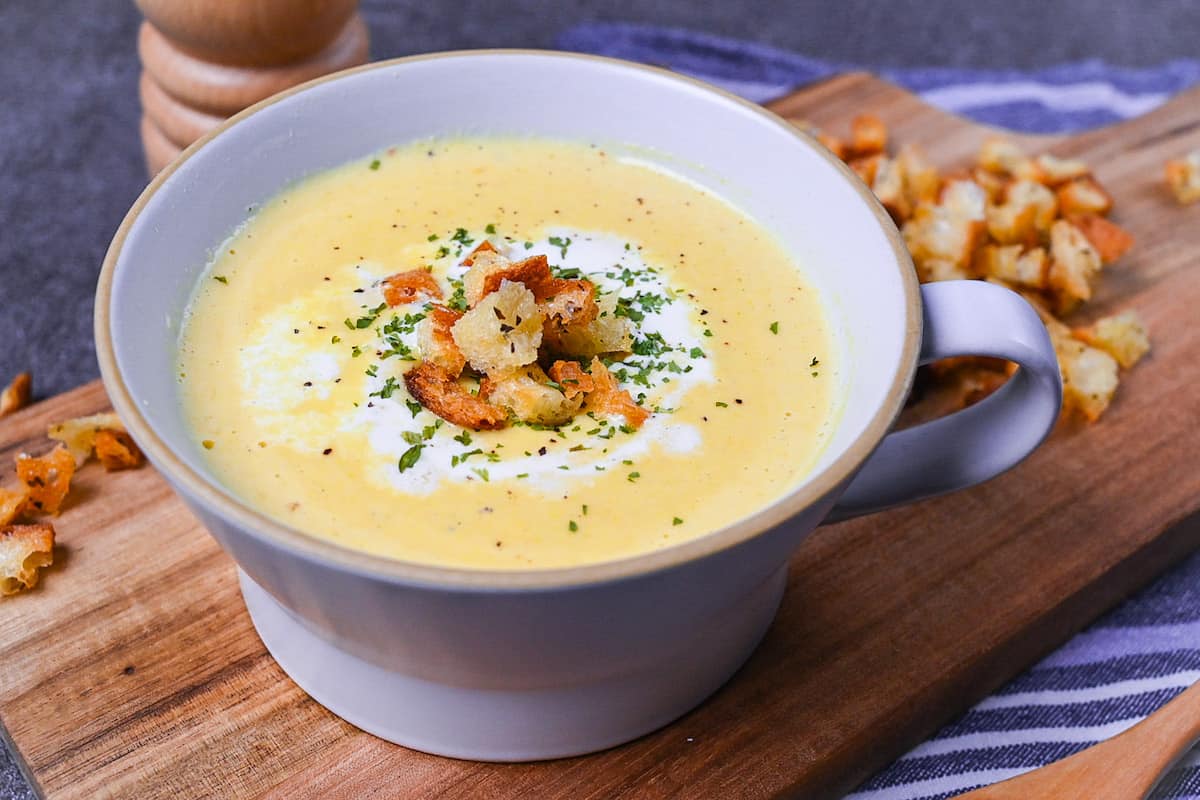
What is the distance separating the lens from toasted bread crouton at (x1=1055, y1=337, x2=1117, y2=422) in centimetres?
210

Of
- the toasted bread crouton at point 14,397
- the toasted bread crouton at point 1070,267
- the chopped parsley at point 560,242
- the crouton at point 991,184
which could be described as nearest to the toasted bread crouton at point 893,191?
the crouton at point 991,184

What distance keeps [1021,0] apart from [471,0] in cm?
158

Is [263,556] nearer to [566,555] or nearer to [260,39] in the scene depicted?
[566,555]

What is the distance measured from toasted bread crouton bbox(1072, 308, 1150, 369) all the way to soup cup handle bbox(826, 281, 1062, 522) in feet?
2.20

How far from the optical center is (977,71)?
341 centimetres

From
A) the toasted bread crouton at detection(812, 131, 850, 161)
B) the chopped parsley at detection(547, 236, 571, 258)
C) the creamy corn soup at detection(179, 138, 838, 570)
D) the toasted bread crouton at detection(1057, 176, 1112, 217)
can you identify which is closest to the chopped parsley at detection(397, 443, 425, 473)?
the creamy corn soup at detection(179, 138, 838, 570)

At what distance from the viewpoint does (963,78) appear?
3.35m

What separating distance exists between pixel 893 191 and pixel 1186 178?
62 centimetres

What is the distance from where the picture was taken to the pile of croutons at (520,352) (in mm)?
1565

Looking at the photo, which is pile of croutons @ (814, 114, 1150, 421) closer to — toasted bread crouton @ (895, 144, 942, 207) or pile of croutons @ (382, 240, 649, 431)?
toasted bread crouton @ (895, 144, 942, 207)

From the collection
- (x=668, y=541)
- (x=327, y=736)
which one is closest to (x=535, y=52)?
(x=668, y=541)

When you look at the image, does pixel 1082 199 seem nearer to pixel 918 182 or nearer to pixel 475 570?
pixel 918 182

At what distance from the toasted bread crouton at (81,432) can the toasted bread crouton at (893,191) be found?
4.43 feet

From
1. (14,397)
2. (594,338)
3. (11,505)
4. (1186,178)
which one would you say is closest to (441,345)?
(594,338)
